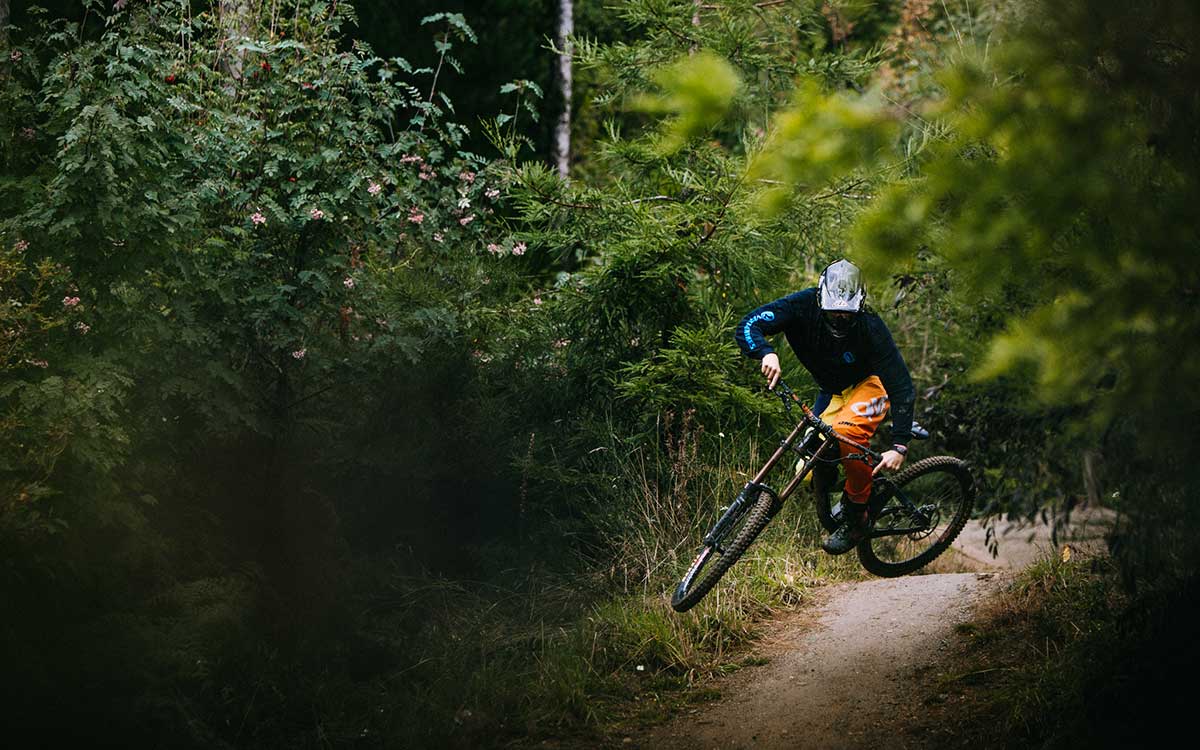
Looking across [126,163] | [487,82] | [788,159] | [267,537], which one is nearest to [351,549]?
[267,537]

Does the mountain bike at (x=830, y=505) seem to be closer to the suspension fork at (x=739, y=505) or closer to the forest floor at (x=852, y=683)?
the suspension fork at (x=739, y=505)

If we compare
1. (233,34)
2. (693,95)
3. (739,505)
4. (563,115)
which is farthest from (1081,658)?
(563,115)

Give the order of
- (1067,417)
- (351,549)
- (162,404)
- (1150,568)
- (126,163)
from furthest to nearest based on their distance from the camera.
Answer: (351,549) < (162,404) < (126,163) < (1067,417) < (1150,568)

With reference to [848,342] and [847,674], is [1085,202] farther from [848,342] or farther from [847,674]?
[847,674]

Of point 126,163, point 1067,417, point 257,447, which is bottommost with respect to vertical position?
point 257,447

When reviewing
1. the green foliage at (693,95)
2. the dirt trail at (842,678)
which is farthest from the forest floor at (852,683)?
the green foliage at (693,95)

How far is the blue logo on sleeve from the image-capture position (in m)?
5.32

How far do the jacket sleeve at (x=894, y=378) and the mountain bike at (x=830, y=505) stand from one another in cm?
23

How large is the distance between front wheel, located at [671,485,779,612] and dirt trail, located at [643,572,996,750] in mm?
615

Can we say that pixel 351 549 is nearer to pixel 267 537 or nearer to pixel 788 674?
pixel 267 537

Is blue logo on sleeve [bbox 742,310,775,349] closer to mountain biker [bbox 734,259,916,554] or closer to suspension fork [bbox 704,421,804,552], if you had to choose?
mountain biker [bbox 734,259,916,554]

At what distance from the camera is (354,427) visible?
311 inches

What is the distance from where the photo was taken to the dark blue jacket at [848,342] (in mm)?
5414

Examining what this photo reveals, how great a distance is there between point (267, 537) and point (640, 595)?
8.08ft
